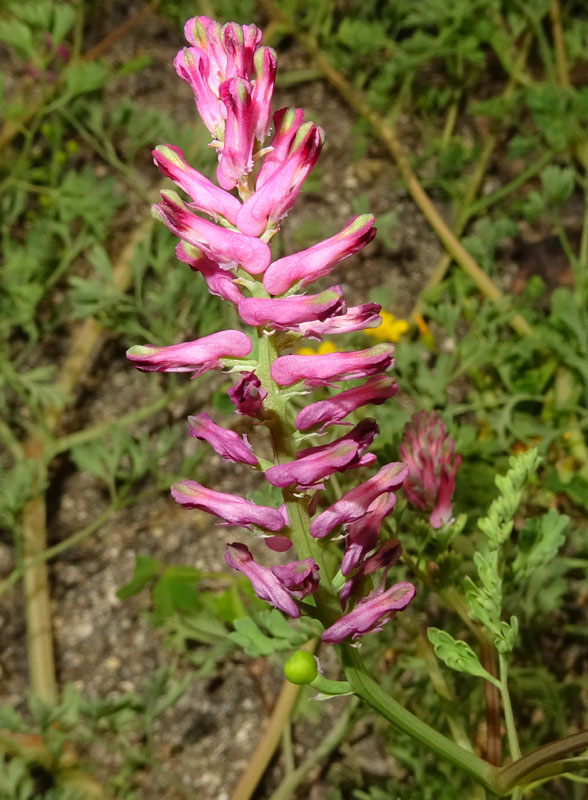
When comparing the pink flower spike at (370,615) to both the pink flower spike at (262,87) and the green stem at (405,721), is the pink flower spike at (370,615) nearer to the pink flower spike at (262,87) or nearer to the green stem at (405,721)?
the green stem at (405,721)

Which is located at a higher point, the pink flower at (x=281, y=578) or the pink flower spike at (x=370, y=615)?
the pink flower at (x=281, y=578)

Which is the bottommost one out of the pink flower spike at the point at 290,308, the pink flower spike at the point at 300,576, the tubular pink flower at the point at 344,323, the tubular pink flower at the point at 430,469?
the tubular pink flower at the point at 430,469

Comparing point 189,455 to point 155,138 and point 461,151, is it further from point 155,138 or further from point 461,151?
point 461,151

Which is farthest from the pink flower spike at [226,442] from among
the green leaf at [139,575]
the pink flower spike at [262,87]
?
the green leaf at [139,575]

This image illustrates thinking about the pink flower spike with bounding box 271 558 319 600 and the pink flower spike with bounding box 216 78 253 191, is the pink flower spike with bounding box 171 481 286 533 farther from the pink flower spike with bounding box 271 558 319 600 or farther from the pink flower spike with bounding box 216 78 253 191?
the pink flower spike with bounding box 216 78 253 191

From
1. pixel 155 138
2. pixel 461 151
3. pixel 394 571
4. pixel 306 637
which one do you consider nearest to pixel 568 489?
pixel 394 571

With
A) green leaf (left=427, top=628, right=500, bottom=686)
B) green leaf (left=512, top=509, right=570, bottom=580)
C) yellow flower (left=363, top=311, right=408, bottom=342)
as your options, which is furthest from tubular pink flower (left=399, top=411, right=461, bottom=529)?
yellow flower (left=363, top=311, right=408, bottom=342)
